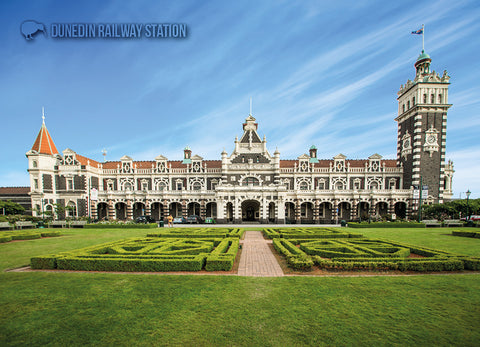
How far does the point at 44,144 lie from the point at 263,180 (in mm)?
46115

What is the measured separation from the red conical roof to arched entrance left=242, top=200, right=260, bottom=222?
42.5 m

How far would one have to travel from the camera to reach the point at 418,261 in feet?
36.9

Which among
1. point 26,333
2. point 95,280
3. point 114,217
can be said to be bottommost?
point 114,217

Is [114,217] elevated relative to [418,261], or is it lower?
lower

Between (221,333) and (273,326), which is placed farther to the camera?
(273,326)

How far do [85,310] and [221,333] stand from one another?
4.99 m

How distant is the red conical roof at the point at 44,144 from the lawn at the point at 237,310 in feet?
146

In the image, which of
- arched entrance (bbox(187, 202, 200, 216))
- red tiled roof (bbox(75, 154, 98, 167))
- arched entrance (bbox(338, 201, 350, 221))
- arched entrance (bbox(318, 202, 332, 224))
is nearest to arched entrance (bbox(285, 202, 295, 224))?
arched entrance (bbox(318, 202, 332, 224))

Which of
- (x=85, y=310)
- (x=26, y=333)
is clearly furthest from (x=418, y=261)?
(x=26, y=333)

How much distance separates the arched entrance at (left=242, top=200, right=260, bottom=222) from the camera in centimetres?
4338

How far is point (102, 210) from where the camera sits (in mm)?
46062

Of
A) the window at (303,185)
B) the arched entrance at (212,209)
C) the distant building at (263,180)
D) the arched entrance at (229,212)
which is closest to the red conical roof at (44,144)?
the distant building at (263,180)

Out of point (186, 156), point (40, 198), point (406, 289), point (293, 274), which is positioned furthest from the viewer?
point (186, 156)

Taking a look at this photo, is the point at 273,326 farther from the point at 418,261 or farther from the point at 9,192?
the point at 9,192
